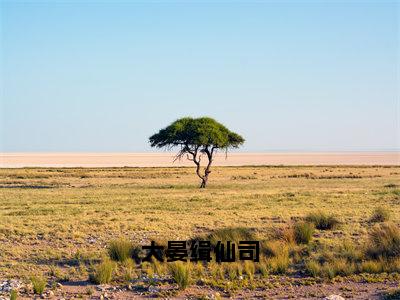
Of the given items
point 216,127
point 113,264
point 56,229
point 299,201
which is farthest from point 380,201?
point 216,127

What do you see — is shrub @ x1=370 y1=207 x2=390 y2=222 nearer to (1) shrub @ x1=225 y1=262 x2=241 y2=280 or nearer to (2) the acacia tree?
(1) shrub @ x1=225 y1=262 x2=241 y2=280

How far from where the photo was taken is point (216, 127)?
184 feet

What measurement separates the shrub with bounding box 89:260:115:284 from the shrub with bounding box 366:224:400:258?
678 cm

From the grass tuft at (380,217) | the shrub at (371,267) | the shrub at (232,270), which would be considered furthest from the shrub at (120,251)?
the grass tuft at (380,217)

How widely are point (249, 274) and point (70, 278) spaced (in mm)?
4283

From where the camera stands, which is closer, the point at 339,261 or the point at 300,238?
the point at 339,261

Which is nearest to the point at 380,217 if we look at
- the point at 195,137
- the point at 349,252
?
the point at 349,252

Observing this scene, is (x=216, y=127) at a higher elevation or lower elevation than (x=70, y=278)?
higher

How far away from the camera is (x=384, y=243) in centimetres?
Answer: 1581

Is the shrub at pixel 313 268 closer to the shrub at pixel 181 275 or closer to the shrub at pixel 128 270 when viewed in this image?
the shrub at pixel 181 275

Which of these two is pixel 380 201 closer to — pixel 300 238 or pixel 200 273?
pixel 300 238

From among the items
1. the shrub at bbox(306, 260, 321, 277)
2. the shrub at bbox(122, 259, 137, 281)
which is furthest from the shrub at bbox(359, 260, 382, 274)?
the shrub at bbox(122, 259, 137, 281)

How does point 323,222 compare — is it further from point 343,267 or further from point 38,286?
point 38,286

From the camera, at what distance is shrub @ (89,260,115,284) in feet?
43.7
